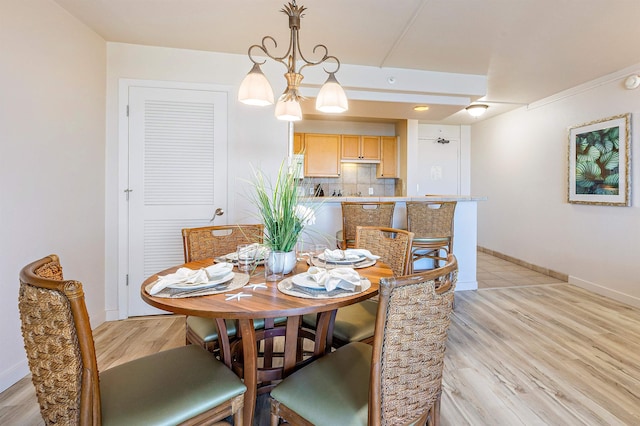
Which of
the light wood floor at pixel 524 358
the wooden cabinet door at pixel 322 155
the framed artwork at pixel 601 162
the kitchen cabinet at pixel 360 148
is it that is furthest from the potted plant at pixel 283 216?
the kitchen cabinet at pixel 360 148

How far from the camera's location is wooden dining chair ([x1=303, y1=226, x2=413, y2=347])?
4.86 ft

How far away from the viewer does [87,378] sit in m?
0.79

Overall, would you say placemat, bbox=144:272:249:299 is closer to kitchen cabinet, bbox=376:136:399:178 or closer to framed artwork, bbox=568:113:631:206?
framed artwork, bbox=568:113:631:206

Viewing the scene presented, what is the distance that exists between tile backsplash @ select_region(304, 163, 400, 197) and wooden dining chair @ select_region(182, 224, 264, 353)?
12.1 feet

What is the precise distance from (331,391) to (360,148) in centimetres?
481

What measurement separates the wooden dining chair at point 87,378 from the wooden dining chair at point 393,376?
234 mm

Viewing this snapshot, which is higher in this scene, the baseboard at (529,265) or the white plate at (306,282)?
the white plate at (306,282)

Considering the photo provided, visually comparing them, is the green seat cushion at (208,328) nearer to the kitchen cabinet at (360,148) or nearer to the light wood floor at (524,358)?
the light wood floor at (524,358)

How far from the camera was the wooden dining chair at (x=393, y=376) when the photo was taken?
0.84m

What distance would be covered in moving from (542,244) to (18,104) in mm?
5564

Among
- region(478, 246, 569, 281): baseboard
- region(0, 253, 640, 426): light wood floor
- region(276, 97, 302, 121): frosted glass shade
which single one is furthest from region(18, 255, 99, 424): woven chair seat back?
region(478, 246, 569, 281): baseboard

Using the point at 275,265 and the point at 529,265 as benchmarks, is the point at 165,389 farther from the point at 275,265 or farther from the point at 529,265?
the point at 529,265

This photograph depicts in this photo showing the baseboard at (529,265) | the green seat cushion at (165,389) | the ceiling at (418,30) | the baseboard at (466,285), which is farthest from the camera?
the baseboard at (529,265)

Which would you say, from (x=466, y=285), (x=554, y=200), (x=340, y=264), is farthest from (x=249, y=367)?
(x=554, y=200)
